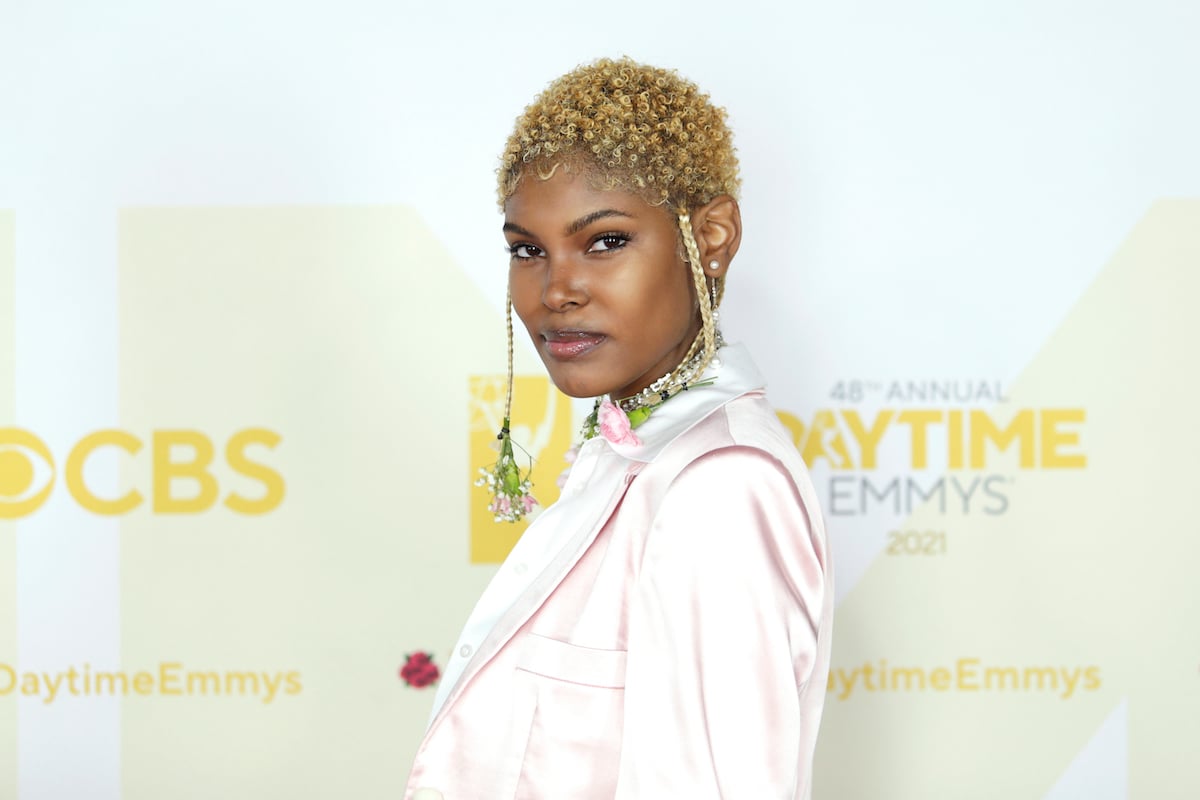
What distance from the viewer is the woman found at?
984mm

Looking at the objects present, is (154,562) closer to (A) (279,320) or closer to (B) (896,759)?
(A) (279,320)

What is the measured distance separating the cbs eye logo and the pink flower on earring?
1.14 metres

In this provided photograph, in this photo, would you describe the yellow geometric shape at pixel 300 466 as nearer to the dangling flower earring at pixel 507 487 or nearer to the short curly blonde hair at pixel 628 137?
the dangling flower earring at pixel 507 487

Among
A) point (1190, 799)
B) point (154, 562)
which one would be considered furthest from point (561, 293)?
point (1190, 799)

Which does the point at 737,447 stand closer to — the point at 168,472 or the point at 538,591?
the point at 538,591

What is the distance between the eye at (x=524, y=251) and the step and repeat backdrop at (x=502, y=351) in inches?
35.7

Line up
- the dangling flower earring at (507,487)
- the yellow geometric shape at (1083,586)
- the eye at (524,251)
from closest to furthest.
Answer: the eye at (524,251)
the dangling flower earring at (507,487)
the yellow geometric shape at (1083,586)

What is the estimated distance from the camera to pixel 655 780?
0.98 m

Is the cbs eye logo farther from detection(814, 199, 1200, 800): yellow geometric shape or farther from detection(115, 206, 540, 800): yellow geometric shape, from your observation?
detection(814, 199, 1200, 800): yellow geometric shape

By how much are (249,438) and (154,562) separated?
0.96 feet

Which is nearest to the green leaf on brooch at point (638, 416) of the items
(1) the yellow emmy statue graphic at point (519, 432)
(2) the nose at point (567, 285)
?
(2) the nose at point (567, 285)

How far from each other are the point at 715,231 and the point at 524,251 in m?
0.21

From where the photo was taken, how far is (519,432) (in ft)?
7.11

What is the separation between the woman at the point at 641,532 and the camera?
38.8 inches
